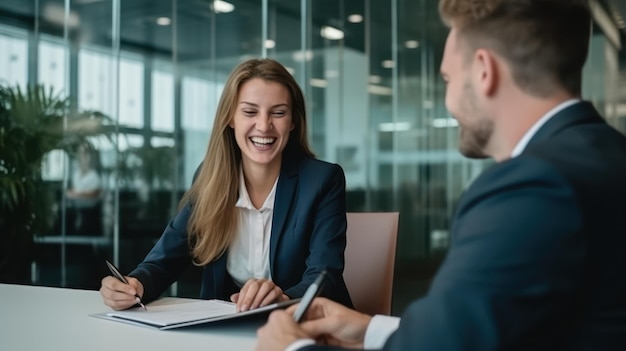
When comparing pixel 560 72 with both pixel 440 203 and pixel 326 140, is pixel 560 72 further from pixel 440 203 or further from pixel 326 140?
pixel 440 203

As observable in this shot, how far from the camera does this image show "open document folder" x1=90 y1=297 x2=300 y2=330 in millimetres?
1514

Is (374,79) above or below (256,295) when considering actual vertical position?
above

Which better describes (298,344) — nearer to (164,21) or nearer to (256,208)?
(256,208)

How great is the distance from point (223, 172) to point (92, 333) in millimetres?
924

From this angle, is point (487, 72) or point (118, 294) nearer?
point (487, 72)

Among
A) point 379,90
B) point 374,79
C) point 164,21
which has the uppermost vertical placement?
point 164,21

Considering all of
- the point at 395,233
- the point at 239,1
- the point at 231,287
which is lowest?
the point at 231,287

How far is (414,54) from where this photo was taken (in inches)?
309

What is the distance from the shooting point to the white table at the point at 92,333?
141cm

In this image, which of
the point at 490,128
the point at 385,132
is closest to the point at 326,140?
the point at 385,132

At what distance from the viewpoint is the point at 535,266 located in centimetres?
84

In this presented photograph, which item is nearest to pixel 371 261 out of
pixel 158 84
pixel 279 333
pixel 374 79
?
pixel 279 333

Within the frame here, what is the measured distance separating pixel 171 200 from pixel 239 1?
1.98 m

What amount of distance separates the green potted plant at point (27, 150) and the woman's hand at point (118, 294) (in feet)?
13.5
